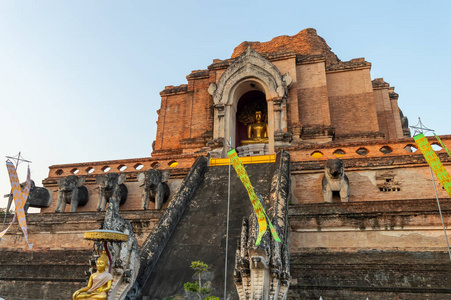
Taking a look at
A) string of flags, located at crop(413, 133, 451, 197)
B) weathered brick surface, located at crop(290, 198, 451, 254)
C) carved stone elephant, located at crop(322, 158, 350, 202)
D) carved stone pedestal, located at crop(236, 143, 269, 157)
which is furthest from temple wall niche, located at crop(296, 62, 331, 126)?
string of flags, located at crop(413, 133, 451, 197)

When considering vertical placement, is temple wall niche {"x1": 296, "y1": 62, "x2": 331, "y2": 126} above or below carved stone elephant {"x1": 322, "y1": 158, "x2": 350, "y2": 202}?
above

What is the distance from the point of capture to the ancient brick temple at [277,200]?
782 cm

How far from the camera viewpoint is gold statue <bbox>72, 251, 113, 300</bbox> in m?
6.50

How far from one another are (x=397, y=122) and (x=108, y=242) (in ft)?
62.9

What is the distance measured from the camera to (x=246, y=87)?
1969 centimetres

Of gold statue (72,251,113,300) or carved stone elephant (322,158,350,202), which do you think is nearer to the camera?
gold statue (72,251,113,300)

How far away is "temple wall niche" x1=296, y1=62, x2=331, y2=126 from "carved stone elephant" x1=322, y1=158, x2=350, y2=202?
20.8 feet

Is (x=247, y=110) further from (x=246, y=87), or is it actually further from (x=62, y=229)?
(x=62, y=229)

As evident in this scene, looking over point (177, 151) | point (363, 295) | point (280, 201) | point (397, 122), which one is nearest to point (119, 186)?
point (177, 151)

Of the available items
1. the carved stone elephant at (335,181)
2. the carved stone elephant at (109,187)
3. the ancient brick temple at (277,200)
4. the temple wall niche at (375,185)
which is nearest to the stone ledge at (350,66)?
the ancient brick temple at (277,200)

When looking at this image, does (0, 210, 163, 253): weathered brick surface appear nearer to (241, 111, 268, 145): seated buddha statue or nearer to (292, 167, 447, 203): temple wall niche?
(292, 167, 447, 203): temple wall niche

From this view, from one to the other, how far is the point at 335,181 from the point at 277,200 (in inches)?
125

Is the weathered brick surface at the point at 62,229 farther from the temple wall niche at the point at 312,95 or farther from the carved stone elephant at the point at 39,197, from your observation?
the temple wall niche at the point at 312,95

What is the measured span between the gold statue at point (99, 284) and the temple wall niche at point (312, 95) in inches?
525
